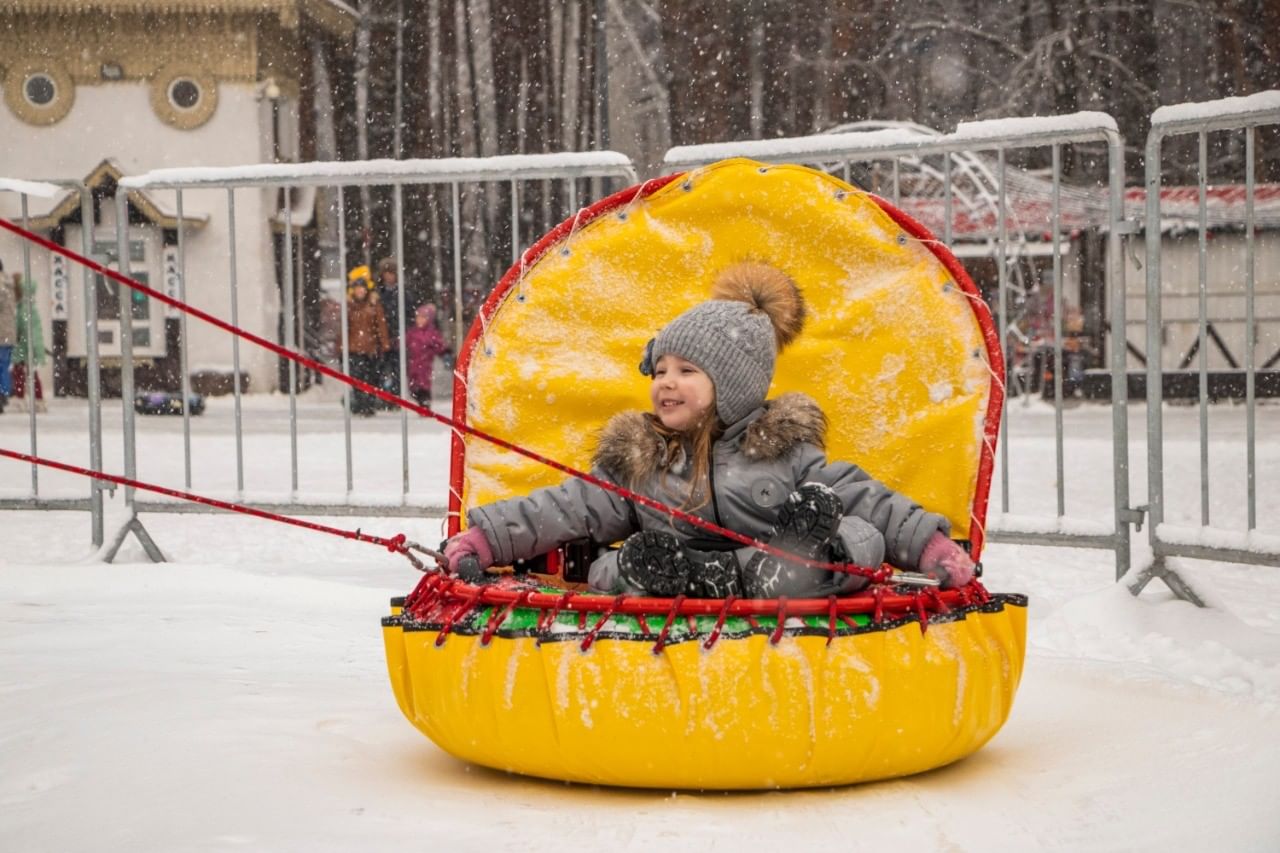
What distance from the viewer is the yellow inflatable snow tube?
2.46 meters

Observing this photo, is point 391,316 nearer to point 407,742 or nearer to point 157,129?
point 157,129

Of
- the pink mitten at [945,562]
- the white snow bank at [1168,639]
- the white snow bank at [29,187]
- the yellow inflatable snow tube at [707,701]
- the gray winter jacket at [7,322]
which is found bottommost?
the white snow bank at [1168,639]

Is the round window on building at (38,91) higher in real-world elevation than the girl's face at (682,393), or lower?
higher

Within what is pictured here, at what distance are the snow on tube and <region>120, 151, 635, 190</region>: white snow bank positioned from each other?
1.44m

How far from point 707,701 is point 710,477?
676 mm

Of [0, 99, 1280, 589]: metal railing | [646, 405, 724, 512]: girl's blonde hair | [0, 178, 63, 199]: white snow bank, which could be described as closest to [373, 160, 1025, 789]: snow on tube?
[646, 405, 724, 512]: girl's blonde hair

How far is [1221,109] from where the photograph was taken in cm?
432

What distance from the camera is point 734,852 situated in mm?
2258

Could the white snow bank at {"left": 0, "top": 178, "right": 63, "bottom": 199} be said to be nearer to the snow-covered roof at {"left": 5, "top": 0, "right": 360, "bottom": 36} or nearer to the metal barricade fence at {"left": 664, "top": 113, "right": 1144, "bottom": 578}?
the metal barricade fence at {"left": 664, "top": 113, "right": 1144, "bottom": 578}

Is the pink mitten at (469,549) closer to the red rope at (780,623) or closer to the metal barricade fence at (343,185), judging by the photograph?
the red rope at (780,623)

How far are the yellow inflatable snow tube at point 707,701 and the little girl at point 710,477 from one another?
300 millimetres

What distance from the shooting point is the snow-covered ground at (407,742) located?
235 cm

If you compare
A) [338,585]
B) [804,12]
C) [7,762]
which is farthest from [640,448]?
[804,12]

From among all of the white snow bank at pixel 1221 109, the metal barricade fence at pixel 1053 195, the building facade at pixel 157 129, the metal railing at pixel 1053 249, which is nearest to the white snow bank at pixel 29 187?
the metal railing at pixel 1053 249
